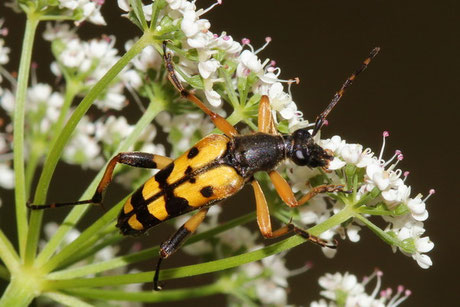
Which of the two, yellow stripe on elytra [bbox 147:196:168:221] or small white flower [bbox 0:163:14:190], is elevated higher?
yellow stripe on elytra [bbox 147:196:168:221]

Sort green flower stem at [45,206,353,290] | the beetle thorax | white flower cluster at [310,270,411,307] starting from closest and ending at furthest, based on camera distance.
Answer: green flower stem at [45,206,353,290], the beetle thorax, white flower cluster at [310,270,411,307]

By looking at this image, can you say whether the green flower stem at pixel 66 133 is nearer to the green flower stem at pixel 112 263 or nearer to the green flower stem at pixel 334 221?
the green flower stem at pixel 112 263

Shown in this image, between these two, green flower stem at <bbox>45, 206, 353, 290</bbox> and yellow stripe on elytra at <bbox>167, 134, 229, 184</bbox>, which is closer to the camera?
green flower stem at <bbox>45, 206, 353, 290</bbox>

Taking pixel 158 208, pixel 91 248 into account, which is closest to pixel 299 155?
pixel 158 208

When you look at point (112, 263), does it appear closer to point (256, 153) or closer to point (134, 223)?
point (134, 223)

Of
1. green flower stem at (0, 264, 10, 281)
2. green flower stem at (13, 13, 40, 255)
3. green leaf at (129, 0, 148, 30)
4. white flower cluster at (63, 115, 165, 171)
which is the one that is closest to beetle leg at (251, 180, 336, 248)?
white flower cluster at (63, 115, 165, 171)

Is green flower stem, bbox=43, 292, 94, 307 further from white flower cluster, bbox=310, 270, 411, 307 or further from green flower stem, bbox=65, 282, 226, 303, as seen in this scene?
white flower cluster, bbox=310, 270, 411, 307
